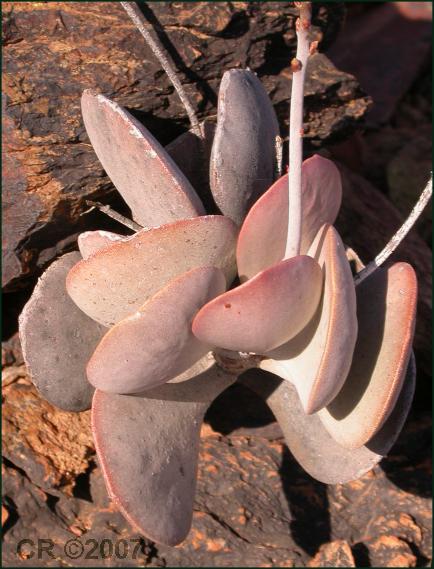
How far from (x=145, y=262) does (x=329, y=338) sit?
253mm

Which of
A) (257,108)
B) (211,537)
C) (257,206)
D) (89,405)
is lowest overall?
(211,537)

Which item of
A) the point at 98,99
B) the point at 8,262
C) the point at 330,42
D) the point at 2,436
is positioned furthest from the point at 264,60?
the point at 2,436

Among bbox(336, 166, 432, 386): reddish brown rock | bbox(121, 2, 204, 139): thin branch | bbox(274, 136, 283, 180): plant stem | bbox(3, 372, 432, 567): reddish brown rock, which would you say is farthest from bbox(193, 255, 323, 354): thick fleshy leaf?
bbox(336, 166, 432, 386): reddish brown rock

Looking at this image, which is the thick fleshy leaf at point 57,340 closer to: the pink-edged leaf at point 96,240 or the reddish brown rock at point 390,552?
the pink-edged leaf at point 96,240

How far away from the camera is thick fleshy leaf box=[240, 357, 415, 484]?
1.06 meters

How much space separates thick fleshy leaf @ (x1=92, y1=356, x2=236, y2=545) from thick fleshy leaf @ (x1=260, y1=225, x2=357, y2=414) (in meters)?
0.19

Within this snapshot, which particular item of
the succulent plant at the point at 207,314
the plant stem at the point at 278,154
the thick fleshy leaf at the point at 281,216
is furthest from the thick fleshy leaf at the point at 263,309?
the plant stem at the point at 278,154

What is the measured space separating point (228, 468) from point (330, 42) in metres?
0.87

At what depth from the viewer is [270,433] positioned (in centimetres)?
139

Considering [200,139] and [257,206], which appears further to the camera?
[200,139]

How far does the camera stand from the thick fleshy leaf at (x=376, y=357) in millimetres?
A: 950

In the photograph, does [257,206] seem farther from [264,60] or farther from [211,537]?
[211,537]

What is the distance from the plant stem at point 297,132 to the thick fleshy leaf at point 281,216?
26 millimetres

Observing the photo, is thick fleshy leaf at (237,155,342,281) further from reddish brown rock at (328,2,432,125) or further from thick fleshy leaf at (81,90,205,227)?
reddish brown rock at (328,2,432,125)
